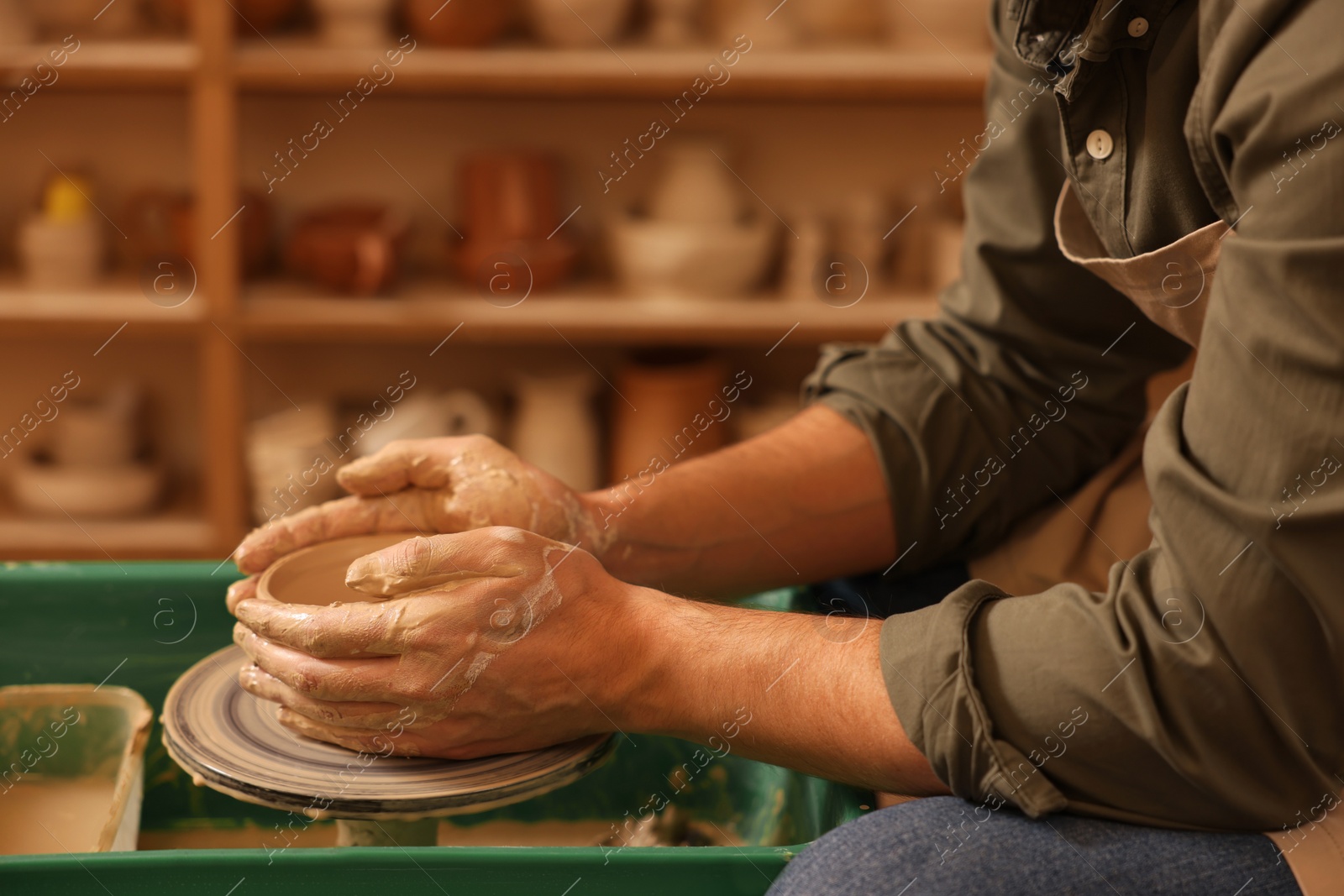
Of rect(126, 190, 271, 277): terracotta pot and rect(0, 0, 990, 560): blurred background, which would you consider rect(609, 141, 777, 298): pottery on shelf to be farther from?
rect(126, 190, 271, 277): terracotta pot

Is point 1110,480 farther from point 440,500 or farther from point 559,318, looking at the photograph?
point 559,318

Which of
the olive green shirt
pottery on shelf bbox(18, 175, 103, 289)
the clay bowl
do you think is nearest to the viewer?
the olive green shirt

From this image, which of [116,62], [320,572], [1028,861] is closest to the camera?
[1028,861]

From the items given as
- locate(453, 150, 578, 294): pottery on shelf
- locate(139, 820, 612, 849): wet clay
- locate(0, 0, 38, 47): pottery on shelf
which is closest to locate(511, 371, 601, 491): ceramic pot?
locate(453, 150, 578, 294): pottery on shelf

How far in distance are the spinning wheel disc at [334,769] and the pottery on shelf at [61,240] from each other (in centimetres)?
143

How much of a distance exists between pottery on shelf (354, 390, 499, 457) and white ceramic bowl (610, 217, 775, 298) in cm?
34

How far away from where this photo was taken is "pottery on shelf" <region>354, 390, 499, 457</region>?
6.23 ft

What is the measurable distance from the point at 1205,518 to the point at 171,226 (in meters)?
1.84

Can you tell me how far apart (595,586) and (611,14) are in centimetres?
142

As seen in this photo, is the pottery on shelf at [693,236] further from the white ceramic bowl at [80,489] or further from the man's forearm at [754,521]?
the man's forearm at [754,521]

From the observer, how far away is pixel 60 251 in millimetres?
1943

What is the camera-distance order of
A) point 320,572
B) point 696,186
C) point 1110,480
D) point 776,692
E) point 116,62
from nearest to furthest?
point 776,692, point 320,572, point 1110,480, point 116,62, point 696,186

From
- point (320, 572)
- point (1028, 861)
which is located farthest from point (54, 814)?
point (1028, 861)

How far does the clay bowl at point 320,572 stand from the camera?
783mm
